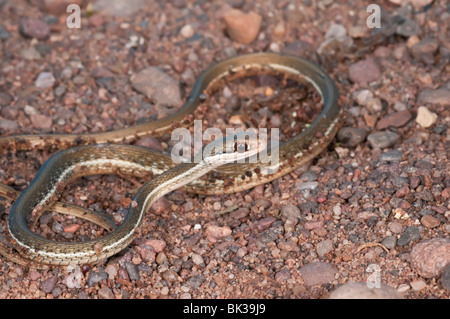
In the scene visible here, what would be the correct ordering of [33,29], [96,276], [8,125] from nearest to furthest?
[96,276]
[8,125]
[33,29]

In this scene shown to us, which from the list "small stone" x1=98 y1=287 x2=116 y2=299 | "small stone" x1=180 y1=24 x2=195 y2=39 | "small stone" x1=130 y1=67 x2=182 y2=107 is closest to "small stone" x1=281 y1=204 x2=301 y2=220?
"small stone" x1=98 y1=287 x2=116 y2=299

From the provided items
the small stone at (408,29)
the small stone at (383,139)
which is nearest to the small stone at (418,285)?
the small stone at (383,139)

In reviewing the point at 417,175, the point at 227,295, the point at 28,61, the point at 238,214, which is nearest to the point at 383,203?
the point at 417,175

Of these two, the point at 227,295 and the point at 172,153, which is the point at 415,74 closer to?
the point at 172,153

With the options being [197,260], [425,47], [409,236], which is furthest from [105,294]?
[425,47]

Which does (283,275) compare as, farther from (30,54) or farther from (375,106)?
(30,54)

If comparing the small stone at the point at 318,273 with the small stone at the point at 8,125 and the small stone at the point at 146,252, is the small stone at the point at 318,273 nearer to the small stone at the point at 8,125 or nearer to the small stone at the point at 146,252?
the small stone at the point at 146,252
